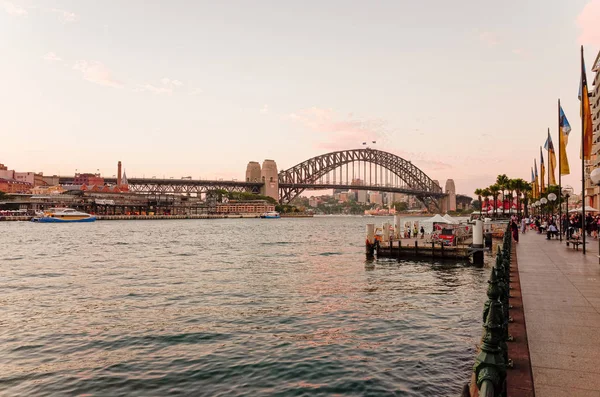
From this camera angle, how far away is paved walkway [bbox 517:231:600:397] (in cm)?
569

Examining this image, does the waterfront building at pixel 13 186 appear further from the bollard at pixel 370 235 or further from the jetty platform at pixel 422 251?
the jetty platform at pixel 422 251

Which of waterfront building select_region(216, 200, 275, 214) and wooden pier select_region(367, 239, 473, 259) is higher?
waterfront building select_region(216, 200, 275, 214)

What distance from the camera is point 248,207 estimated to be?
192 m

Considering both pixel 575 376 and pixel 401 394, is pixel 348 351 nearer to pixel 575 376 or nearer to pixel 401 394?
pixel 401 394

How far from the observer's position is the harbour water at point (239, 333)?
9.41m

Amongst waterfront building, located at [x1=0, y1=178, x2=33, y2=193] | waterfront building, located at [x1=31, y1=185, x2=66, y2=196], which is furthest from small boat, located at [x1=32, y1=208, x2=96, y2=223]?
waterfront building, located at [x1=0, y1=178, x2=33, y2=193]

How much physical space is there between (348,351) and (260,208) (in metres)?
178

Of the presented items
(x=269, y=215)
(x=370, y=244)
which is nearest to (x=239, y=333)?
(x=370, y=244)

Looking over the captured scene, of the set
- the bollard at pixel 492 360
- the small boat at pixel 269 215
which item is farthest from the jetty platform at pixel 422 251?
the small boat at pixel 269 215

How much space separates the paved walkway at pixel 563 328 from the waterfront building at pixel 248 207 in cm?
17178

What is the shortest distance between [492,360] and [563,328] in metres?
4.89

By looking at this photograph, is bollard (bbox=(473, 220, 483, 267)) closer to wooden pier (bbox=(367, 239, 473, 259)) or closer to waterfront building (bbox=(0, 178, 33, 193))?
wooden pier (bbox=(367, 239, 473, 259))

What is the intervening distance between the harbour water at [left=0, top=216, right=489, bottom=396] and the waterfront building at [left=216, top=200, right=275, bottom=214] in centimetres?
16092

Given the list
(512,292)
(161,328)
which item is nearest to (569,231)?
(512,292)
